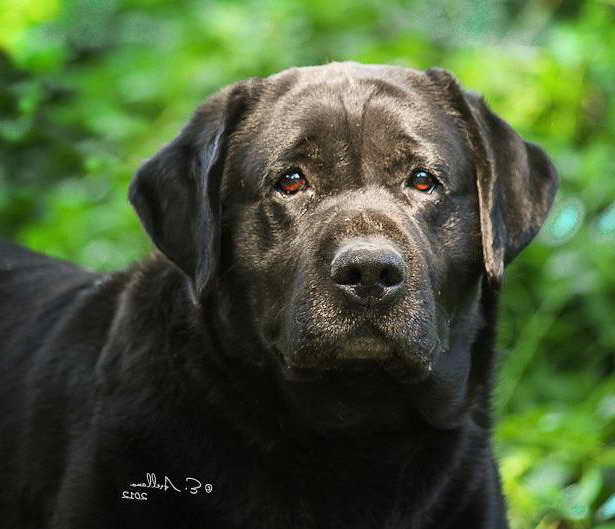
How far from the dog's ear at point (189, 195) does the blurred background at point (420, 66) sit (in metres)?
1.66

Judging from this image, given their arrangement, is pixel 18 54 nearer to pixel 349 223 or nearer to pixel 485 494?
pixel 349 223

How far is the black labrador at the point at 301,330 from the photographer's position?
3.61m

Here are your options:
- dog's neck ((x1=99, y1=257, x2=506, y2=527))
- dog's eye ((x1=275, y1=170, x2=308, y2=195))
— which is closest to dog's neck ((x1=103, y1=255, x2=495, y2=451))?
dog's neck ((x1=99, y1=257, x2=506, y2=527))

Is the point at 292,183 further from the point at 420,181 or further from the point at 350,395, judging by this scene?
the point at 350,395

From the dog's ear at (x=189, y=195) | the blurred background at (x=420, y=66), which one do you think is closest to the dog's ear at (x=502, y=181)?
the dog's ear at (x=189, y=195)

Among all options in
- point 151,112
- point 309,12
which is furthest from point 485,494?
point 309,12

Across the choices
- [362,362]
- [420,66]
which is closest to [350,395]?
[362,362]

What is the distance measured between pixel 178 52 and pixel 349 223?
3.52 meters

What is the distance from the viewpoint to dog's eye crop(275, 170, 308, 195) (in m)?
3.69

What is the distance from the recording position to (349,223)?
3434 mm
